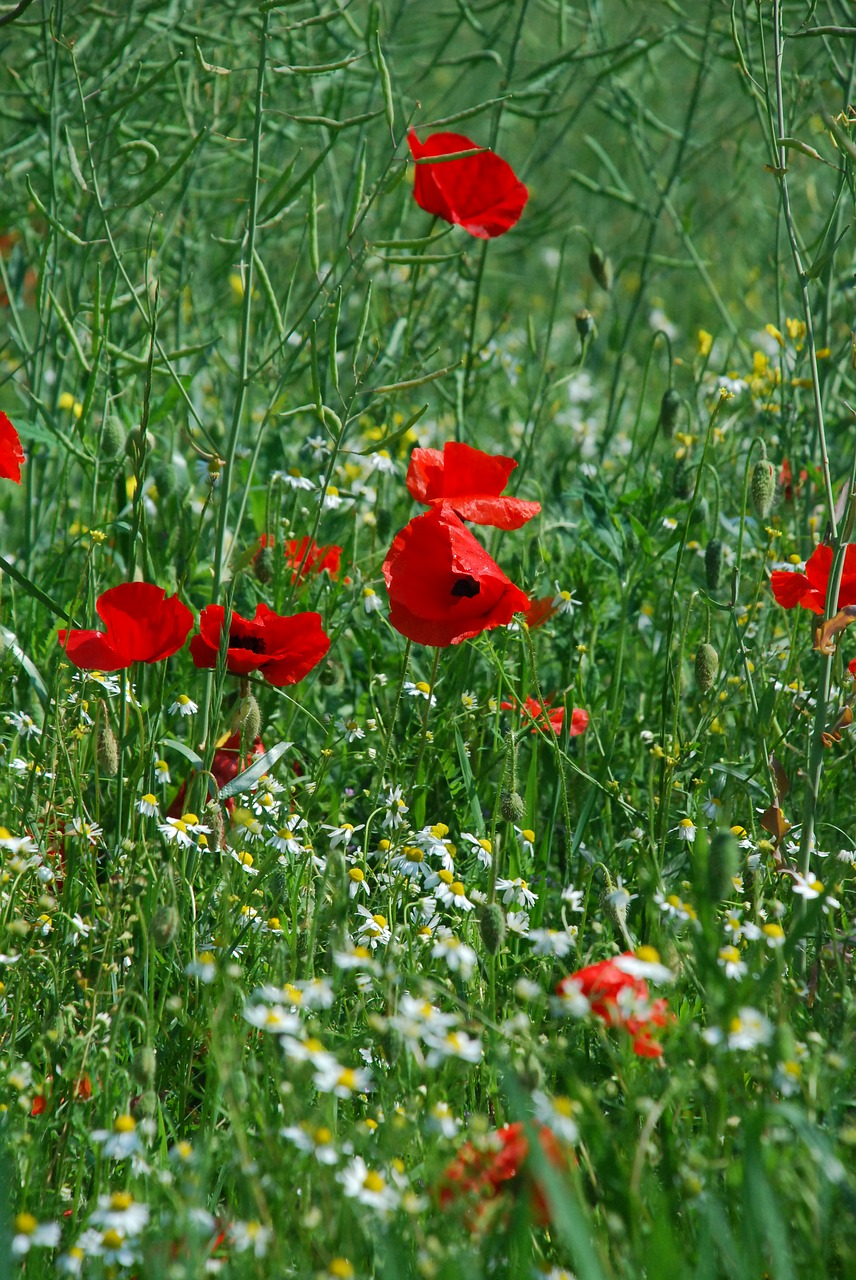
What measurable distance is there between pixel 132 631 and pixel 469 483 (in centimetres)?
55

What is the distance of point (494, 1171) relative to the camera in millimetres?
1168

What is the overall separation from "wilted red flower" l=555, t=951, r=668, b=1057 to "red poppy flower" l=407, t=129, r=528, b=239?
143 centimetres

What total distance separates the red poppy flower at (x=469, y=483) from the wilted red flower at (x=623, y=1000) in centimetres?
76

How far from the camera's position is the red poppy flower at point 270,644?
1.81 meters

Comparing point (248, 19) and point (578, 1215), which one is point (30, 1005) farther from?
point (248, 19)

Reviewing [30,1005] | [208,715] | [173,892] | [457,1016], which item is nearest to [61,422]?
[208,715]

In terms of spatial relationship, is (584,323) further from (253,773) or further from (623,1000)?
(623,1000)

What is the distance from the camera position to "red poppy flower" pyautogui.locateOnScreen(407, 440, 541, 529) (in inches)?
74.3

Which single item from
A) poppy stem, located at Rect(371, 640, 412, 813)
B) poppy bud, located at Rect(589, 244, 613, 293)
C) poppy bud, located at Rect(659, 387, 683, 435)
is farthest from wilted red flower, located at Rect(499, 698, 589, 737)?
poppy bud, located at Rect(589, 244, 613, 293)

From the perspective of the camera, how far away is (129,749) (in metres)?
2.04

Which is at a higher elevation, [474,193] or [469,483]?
→ [474,193]

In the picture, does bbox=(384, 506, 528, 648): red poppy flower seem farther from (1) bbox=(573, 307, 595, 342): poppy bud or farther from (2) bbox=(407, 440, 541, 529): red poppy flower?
(1) bbox=(573, 307, 595, 342): poppy bud

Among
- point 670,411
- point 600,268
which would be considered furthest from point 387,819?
point 600,268

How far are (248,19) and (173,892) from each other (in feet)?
8.47
